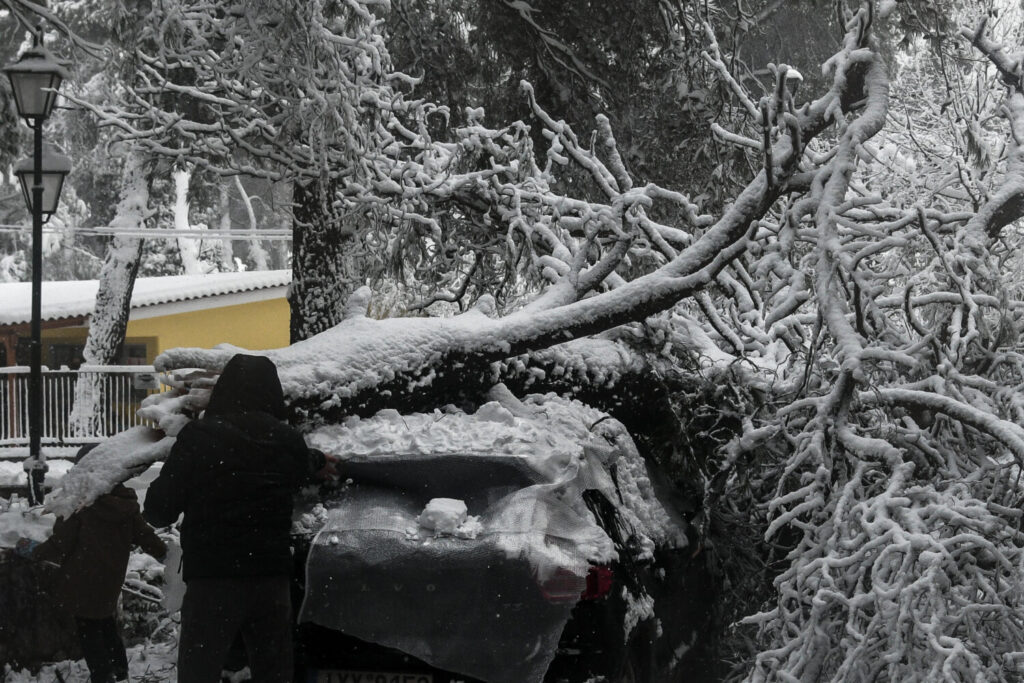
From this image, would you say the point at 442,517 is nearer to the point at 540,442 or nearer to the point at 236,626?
the point at 540,442

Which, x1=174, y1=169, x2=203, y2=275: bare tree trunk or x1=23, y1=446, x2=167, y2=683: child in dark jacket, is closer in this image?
x1=23, y1=446, x2=167, y2=683: child in dark jacket

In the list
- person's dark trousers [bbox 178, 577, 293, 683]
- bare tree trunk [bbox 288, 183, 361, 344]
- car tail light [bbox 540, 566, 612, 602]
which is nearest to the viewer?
car tail light [bbox 540, 566, 612, 602]

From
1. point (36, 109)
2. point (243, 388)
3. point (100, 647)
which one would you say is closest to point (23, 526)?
point (100, 647)

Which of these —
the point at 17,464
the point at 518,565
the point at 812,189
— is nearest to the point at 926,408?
the point at 812,189

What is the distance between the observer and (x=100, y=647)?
646 cm

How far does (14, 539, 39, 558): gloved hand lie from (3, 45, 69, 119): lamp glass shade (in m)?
4.92

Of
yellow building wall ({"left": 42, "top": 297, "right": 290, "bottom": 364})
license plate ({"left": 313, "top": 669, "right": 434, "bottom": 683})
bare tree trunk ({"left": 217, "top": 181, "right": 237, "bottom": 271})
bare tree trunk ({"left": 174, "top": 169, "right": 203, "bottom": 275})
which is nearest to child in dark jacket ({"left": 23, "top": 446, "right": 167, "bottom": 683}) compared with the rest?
license plate ({"left": 313, "top": 669, "right": 434, "bottom": 683})

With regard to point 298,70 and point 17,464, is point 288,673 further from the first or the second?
point 17,464

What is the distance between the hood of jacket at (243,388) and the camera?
4656mm

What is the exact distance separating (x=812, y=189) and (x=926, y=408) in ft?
3.57

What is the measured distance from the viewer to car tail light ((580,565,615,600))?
4230 millimetres

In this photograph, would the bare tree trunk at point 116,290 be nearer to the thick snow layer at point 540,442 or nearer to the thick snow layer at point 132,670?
the thick snow layer at point 132,670

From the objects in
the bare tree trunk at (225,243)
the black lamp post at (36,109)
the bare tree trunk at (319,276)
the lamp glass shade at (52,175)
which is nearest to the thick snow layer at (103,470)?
the black lamp post at (36,109)

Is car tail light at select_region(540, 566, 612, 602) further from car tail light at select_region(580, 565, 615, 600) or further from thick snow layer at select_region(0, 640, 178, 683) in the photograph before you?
thick snow layer at select_region(0, 640, 178, 683)
